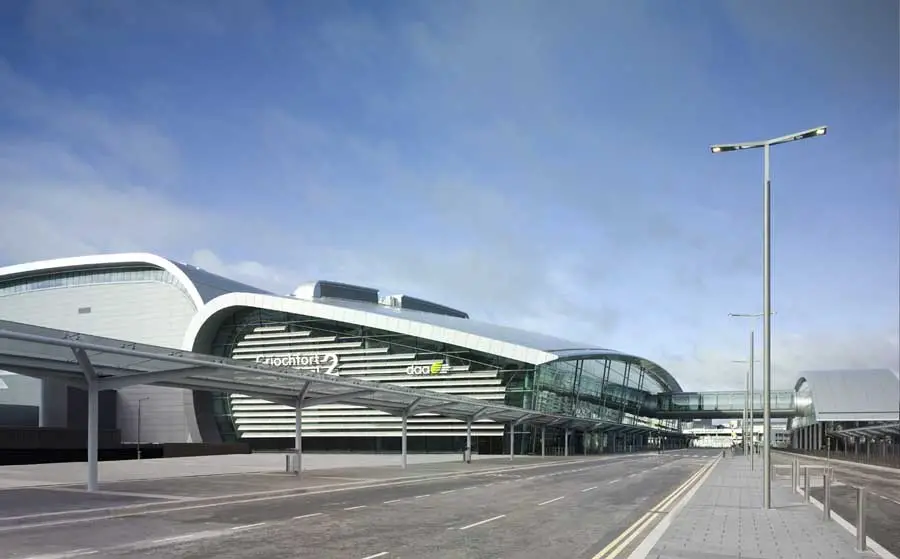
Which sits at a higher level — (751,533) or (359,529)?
(751,533)

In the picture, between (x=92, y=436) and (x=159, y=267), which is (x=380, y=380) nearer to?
(x=159, y=267)

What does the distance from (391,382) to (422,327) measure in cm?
774

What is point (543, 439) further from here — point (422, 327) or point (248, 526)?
point (248, 526)

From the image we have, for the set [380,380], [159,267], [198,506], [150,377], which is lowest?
[380,380]

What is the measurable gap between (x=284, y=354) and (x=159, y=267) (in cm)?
1882

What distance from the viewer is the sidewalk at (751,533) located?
1349cm

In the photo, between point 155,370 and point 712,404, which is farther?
point 712,404

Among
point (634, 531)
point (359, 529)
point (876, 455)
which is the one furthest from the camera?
point (876, 455)

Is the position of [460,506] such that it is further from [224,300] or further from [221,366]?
[224,300]

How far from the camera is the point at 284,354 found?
270 ft

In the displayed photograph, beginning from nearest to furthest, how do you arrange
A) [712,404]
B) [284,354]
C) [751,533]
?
[751,533]
[284,354]
[712,404]

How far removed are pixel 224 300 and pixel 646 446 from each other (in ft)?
304

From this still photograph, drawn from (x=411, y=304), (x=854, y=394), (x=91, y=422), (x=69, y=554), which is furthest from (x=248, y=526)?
(x=854, y=394)

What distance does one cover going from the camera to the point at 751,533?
53.2 feet
